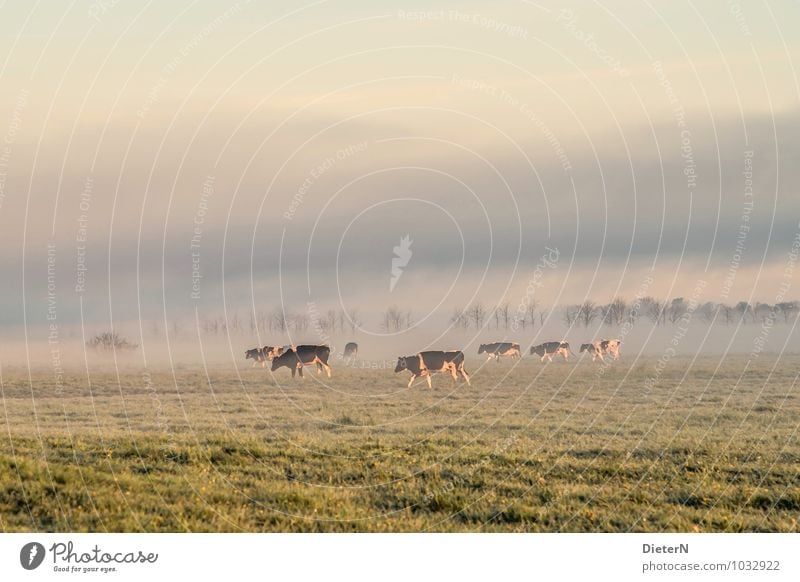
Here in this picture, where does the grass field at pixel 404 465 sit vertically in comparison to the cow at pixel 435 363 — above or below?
below

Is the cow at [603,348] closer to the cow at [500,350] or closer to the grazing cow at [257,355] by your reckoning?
the cow at [500,350]

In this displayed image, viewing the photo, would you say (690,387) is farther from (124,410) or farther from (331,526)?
(331,526)

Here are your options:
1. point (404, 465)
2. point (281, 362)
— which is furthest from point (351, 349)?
point (404, 465)

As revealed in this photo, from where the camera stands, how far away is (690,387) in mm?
54031

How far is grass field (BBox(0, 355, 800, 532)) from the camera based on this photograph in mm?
21906

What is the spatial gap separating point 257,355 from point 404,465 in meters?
51.3

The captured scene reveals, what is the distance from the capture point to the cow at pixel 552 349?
271ft

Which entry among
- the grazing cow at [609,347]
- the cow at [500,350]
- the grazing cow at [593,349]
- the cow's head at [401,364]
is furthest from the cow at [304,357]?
the grazing cow at [609,347]

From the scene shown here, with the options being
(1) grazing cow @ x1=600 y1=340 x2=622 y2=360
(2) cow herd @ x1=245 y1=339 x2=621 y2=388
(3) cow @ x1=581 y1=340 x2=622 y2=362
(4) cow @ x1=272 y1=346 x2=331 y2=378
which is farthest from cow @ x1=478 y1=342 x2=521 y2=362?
(4) cow @ x1=272 y1=346 x2=331 y2=378

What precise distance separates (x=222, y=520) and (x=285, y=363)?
42.5m

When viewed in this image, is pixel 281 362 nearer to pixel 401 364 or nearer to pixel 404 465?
pixel 401 364

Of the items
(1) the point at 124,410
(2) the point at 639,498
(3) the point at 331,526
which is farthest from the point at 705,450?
(1) the point at 124,410

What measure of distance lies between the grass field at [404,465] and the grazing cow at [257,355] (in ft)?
90.7
